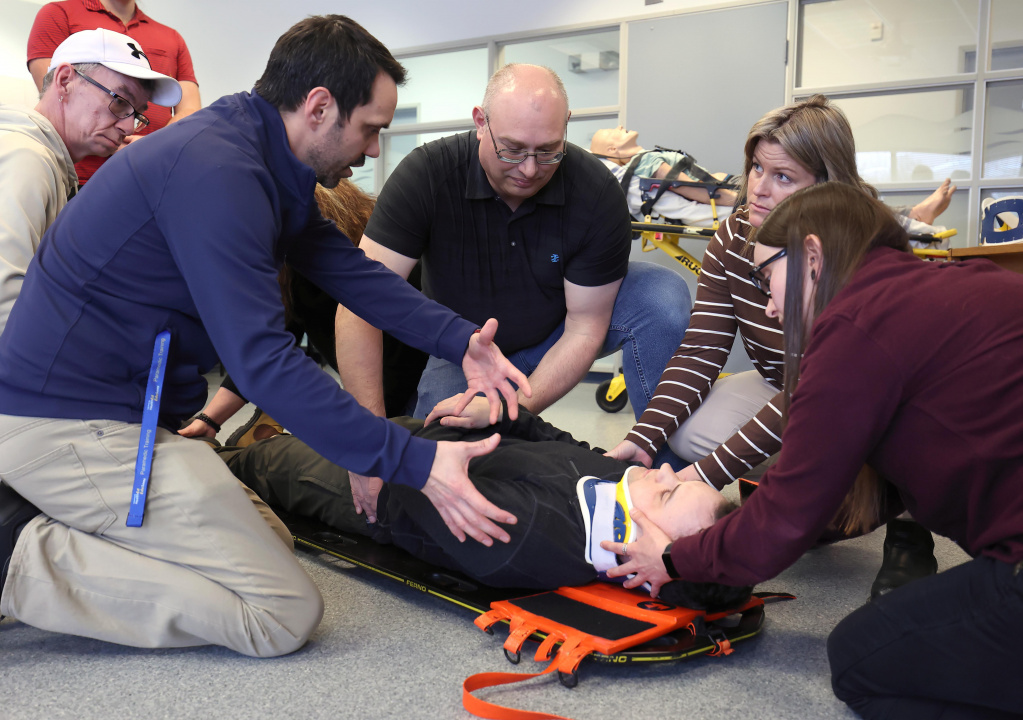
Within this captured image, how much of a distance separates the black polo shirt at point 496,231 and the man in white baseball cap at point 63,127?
70cm

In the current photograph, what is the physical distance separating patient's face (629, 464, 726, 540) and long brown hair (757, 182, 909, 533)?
1.14ft

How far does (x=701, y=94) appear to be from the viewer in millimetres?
5727

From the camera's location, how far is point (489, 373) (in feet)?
6.13

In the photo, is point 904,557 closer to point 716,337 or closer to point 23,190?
point 716,337

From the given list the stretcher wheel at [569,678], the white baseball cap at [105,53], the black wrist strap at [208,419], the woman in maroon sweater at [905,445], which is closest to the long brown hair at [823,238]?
the woman in maroon sweater at [905,445]

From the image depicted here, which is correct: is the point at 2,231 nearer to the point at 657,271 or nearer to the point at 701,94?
the point at 657,271

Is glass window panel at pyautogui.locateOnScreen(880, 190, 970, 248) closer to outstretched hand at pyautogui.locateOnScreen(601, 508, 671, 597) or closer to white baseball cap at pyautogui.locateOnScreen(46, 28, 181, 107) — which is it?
outstretched hand at pyautogui.locateOnScreen(601, 508, 671, 597)

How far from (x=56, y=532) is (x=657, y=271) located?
1896 mm

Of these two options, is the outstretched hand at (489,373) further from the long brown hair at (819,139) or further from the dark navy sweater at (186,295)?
the long brown hair at (819,139)

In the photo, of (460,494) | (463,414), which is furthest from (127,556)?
(463,414)

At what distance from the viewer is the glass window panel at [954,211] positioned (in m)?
5.23

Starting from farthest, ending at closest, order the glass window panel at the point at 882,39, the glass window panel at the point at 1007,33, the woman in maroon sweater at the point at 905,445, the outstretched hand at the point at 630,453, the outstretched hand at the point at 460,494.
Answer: the glass window panel at the point at 882,39 → the glass window panel at the point at 1007,33 → the outstretched hand at the point at 630,453 → the outstretched hand at the point at 460,494 → the woman in maroon sweater at the point at 905,445

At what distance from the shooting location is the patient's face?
1603 millimetres

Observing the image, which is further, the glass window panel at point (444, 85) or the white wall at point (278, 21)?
the glass window panel at point (444, 85)
